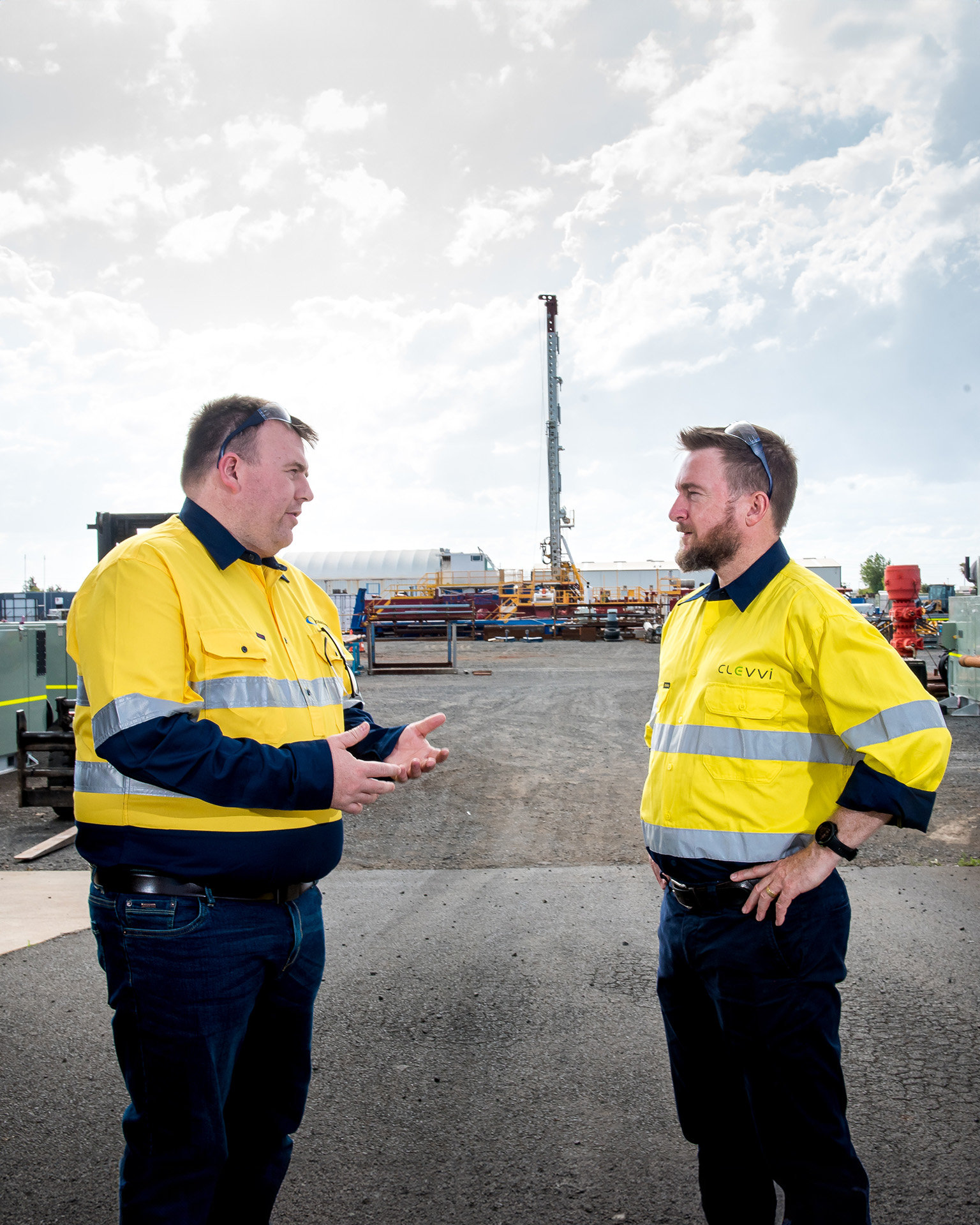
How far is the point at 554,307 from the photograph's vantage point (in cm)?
5600

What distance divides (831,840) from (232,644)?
1428 millimetres

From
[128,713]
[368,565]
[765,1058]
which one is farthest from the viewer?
[368,565]

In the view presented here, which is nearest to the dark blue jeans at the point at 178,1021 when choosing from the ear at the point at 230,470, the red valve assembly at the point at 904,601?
the ear at the point at 230,470

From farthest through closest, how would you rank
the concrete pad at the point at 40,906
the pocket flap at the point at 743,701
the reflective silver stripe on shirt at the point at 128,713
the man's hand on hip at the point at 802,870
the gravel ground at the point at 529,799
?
the gravel ground at the point at 529,799 → the concrete pad at the point at 40,906 → the pocket flap at the point at 743,701 → the man's hand on hip at the point at 802,870 → the reflective silver stripe on shirt at the point at 128,713

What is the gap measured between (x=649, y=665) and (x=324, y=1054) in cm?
1793

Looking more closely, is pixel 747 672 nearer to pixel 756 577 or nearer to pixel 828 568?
pixel 756 577

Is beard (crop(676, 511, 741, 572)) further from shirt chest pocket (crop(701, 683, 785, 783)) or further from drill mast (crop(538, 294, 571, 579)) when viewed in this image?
drill mast (crop(538, 294, 571, 579))

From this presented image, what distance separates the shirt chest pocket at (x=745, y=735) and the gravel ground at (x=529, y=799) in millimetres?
4297

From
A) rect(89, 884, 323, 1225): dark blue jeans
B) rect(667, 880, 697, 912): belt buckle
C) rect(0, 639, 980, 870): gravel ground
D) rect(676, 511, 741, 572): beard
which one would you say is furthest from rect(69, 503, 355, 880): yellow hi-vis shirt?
rect(0, 639, 980, 870): gravel ground

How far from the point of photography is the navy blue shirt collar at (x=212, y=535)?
198 centimetres

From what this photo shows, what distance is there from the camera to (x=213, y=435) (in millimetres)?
2033

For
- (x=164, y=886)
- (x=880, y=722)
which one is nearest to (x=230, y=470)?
(x=164, y=886)

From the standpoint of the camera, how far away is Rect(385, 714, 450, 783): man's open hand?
2109 mm

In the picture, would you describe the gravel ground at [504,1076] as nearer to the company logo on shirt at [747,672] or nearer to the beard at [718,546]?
the company logo on shirt at [747,672]
